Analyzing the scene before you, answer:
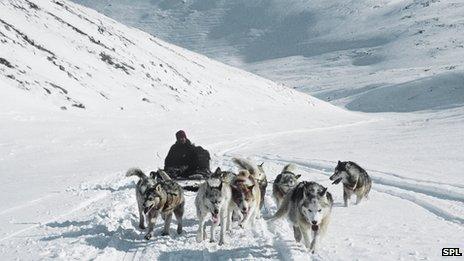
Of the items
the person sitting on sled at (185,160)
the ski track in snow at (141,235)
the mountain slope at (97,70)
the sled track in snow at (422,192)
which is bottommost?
the sled track in snow at (422,192)

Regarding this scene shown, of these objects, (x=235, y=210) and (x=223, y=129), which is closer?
(x=235, y=210)

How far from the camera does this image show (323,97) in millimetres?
139125

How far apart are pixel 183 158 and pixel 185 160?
0.08m

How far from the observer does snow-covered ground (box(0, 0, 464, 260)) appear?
9875 mm

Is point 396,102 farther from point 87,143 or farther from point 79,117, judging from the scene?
point 87,143

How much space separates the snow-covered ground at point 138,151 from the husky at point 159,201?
1.16 feet

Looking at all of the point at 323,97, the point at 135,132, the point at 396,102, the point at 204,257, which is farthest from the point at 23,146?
the point at 323,97

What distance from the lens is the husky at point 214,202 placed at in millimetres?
9555

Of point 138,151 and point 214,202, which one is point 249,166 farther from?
point 138,151

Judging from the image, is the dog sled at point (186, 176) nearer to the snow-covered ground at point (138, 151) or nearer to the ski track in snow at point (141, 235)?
the ski track in snow at point (141, 235)

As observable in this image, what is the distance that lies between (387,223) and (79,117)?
90.5 feet

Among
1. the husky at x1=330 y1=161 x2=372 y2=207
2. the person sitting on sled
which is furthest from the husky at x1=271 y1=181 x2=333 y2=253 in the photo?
the person sitting on sled

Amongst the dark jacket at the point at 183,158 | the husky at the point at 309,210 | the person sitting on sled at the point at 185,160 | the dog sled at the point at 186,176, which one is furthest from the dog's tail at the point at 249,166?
the dark jacket at the point at 183,158

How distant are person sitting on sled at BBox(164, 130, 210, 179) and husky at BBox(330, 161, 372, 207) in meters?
Answer: 3.93
